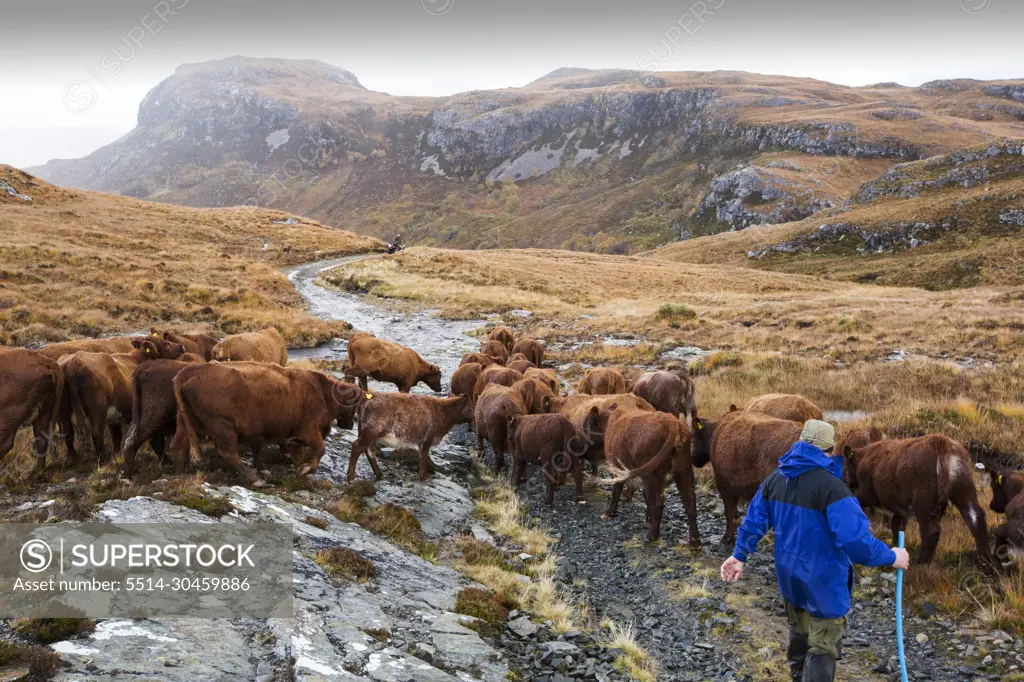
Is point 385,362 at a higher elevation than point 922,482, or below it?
below

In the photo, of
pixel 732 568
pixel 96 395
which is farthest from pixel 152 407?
pixel 732 568

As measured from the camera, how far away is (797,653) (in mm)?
6098

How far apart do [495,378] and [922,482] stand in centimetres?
1042

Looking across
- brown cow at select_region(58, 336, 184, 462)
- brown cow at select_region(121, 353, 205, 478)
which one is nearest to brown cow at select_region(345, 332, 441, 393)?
brown cow at select_region(58, 336, 184, 462)

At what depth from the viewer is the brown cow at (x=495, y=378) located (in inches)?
655

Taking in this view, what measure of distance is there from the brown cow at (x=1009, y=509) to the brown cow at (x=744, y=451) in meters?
2.62

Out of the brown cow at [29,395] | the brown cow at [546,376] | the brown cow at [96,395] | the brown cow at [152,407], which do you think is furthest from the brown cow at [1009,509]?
the brown cow at [29,395]

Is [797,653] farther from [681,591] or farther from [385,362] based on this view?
[385,362]

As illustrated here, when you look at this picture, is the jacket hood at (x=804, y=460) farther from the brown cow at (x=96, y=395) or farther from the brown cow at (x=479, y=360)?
the brown cow at (x=479, y=360)

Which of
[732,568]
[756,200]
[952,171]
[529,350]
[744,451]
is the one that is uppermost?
[952,171]

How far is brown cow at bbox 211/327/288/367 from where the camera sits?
15.7 meters

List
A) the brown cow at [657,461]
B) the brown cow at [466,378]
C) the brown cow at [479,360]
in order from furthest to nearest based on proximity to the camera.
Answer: the brown cow at [479,360] < the brown cow at [466,378] < the brown cow at [657,461]

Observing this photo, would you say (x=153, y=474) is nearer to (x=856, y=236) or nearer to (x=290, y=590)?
(x=290, y=590)

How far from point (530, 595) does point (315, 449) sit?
4795 millimetres
